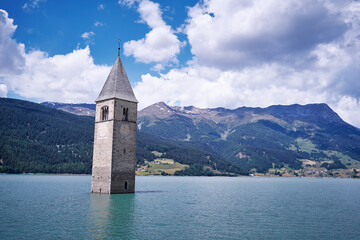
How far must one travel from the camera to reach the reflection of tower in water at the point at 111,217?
28.8 meters

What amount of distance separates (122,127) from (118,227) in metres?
27.8

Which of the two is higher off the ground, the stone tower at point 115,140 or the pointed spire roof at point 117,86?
the pointed spire roof at point 117,86

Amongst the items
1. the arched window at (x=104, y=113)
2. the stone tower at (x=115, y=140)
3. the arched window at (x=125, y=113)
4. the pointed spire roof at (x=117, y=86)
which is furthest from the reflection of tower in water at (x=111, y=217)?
the pointed spire roof at (x=117, y=86)

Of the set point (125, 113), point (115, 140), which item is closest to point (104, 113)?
point (125, 113)

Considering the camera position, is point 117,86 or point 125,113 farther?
point 117,86

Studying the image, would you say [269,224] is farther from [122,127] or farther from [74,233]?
[122,127]

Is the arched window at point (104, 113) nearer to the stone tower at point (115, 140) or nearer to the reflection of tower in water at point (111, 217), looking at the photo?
the stone tower at point (115, 140)

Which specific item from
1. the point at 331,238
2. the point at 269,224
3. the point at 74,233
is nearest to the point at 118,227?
the point at 74,233

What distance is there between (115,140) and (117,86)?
10.5 m

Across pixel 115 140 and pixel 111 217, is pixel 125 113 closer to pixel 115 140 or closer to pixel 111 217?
pixel 115 140

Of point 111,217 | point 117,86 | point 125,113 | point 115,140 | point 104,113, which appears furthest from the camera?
point 104,113

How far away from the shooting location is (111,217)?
36812 millimetres

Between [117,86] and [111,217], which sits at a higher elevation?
[117,86]

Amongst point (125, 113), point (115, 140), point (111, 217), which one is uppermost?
point (125, 113)
